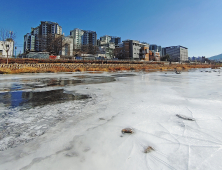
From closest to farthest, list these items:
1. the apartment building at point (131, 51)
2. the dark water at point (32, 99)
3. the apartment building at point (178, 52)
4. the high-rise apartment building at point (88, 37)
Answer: the dark water at point (32, 99), the apartment building at point (131, 51), the high-rise apartment building at point (88, 37), the apartment building at point (178, 52)

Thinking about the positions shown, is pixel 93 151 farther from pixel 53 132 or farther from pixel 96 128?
pixel 53 132

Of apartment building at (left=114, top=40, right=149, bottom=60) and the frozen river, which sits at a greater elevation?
apartment building at (left=114, top=40, right=149, bottom=60)

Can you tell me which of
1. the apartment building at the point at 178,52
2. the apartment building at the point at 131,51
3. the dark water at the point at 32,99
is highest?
the apartment building at the point at 178,52

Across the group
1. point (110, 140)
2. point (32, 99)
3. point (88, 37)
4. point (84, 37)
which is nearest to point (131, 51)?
point (88, 37)

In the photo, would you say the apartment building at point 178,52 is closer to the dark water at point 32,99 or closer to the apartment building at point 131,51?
the apartment building at point 131,51

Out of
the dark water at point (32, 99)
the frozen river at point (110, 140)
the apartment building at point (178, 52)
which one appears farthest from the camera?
the apartment building at point (178, 52)

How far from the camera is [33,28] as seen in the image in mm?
95875

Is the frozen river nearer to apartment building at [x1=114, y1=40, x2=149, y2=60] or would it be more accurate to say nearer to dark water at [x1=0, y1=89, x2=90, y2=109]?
dark water at [x1=0, y1=89, x2=90, y2=109]

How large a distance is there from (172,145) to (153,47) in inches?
5323

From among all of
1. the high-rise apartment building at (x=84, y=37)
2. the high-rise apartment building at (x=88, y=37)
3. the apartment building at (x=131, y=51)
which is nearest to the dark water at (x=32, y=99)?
the apartment building at (x=131, y=51)

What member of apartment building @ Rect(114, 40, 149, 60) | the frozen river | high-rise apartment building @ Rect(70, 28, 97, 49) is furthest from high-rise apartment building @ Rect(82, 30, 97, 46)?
the frozen river

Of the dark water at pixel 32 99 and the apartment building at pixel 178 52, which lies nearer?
the dark water at pixel 32 99

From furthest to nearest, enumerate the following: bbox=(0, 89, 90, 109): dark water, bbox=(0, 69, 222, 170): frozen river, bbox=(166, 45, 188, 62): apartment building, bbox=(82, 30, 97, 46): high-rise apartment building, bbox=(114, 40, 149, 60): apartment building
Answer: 1. bbox=(166, 45, 188, 62): apartment building
2. bbox=(82, 30, 97, 46): high-rise apartment building
3. bbox=(114, 40, 149, 60): apartment building
4. bbox=(0, 89, 90, 109): dark water
5. bbox=(0, 69, 222, 170): frozen river

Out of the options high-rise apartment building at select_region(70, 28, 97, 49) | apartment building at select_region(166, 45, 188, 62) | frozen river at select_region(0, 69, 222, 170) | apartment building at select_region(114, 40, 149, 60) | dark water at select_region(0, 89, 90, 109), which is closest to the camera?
frozen river at select_region(0, 69, 222, 170)
